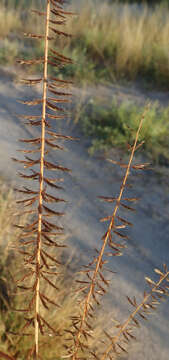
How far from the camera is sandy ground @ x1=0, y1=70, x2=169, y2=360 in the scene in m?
2.05

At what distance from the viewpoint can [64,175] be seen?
3031 millimetres

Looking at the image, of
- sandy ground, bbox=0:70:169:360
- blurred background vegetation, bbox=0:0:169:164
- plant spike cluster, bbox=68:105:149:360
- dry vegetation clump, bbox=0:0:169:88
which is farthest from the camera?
dry vegetation clump, bbox=0:0:169:88

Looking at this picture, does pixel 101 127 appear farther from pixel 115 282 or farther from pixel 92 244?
pixel 115 282

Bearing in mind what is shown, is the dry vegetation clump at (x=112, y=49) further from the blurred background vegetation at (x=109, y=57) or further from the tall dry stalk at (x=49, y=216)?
the tall dry stalk at (x=49, y=216)

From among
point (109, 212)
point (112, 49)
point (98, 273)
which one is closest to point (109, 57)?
point (112, 49)

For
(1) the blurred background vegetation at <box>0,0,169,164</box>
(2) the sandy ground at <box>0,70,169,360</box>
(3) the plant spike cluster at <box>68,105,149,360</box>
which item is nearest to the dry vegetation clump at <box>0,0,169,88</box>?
(1) the blurred background vegetation at <box>0,0,169,164</box>

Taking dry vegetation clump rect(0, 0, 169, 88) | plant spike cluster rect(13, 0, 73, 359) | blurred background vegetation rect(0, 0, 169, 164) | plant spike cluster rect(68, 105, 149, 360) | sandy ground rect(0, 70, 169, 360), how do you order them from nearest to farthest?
plant spike cluster rect(13, 0, 73, 359)
plant spike cluster rect(68, 105, 149, 360)
sandy ground rect(0, 70, 169, 360)
blurred background vegetation rect(0, 0, 169, 164)
dry vegetation clump rect(0, 0, 169, 88)

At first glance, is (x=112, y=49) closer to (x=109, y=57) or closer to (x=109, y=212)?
(x=109, y=57)

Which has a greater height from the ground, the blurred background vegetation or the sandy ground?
the blurred background vegetation

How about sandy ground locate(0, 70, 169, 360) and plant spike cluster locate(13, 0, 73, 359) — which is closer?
plant spike cluster locate(13, 0, 73, 359)

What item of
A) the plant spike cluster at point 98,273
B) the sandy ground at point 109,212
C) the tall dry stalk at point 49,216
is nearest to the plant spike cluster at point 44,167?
the tall dry stalk at point 49,216

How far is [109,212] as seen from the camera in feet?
9.24

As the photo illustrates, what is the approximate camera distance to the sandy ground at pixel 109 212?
2.05 meters

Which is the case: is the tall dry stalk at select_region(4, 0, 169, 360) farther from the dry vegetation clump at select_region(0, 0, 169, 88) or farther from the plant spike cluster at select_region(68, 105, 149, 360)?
the dry vegetation clump at select_region(0, 0, 169, 88)
